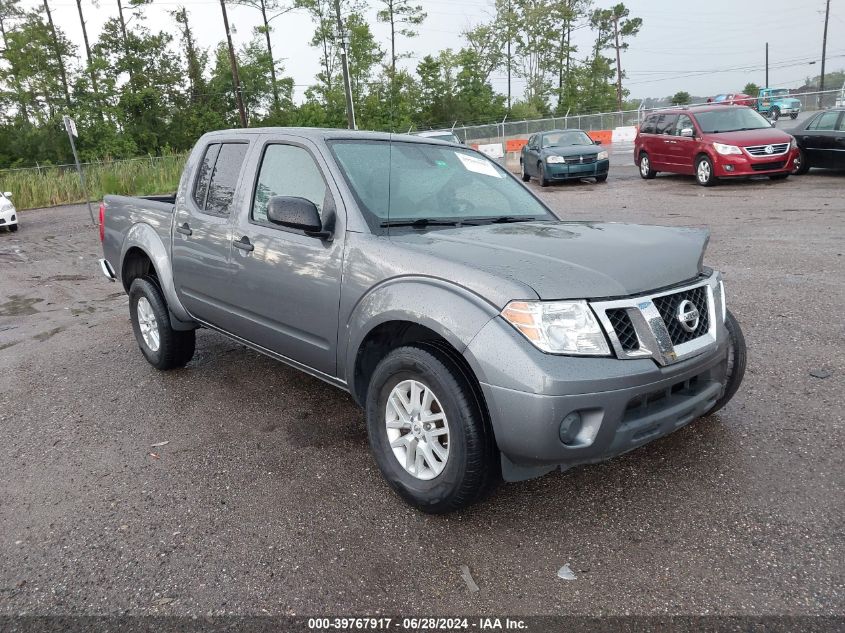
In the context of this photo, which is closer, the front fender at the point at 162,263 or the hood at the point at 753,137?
the front fender at the point at 162,263

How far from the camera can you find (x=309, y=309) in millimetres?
3506

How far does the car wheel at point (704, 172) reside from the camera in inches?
600

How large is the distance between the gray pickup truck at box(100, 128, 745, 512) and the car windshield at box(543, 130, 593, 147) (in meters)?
15.7

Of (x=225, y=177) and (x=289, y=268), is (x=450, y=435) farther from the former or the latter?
(x=225, y=177)

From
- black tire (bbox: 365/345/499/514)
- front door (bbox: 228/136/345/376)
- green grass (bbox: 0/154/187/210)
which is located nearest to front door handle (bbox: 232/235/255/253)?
front door (bbox: 228/136/345/376)

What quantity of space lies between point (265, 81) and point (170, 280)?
178 ft

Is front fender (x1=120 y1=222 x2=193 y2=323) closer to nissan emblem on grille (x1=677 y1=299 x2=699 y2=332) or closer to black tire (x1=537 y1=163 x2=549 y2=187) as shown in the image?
nissan emblem on grille (x1=677 y1=299 x2=699 y2=332)

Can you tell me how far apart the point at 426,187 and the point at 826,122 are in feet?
47.8

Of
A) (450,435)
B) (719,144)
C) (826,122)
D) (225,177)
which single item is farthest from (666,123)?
(450,435)

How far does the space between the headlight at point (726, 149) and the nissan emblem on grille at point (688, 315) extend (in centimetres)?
1349

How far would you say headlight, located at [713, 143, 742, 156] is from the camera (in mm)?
14578

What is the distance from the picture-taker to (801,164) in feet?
51.2

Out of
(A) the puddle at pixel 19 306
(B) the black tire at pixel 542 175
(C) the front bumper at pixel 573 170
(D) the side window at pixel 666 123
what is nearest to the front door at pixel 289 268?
(A) the puddle at pixel 19 306

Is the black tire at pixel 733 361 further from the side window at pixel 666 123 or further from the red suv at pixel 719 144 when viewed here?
the side window at pixel 666 123
